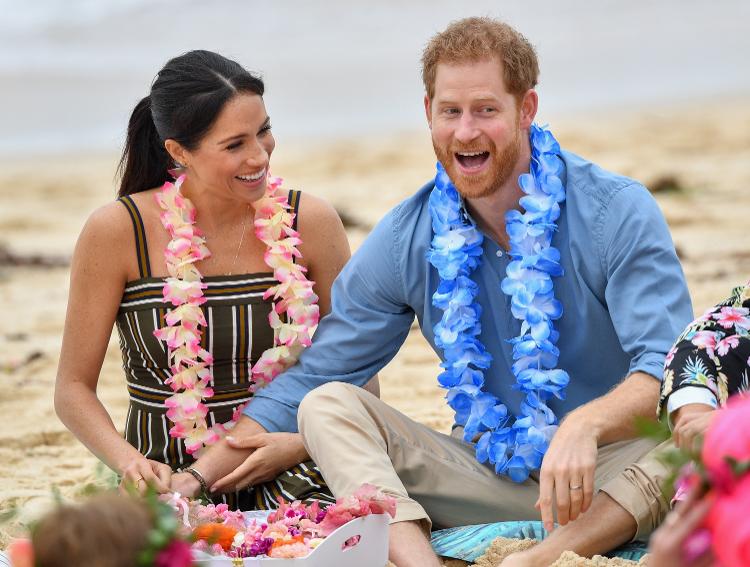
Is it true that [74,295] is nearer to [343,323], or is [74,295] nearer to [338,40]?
[343,323]

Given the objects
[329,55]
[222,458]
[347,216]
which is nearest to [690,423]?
[222,458]

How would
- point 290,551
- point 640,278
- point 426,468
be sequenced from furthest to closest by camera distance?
point 426,468, point 640,278, point 290,551

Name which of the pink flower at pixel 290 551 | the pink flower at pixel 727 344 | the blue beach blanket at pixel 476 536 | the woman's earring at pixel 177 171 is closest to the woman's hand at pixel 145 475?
the pink flower at pixel 290 551

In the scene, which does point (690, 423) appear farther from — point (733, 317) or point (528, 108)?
point (528, 108)

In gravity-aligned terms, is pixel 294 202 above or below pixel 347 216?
above

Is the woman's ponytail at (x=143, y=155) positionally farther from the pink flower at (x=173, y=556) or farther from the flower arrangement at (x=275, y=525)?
the pink flower at (x=173, y=556)

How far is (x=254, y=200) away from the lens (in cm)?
427

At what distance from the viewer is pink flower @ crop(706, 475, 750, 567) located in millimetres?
1865

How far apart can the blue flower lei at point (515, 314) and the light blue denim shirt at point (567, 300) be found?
54 mm

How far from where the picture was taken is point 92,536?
2057 mm

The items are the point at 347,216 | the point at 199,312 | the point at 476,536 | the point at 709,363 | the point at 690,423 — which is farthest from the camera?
the point at 347,216

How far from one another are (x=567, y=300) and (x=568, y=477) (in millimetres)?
784

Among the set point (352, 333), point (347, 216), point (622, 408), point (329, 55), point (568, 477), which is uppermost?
point (329, 55)

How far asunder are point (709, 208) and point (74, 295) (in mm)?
6561
